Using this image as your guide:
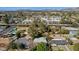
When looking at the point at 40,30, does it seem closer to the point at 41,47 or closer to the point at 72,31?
the point at 41,47

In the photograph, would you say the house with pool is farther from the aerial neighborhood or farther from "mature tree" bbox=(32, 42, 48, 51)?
"mature tree" bbox=(32, 42, 48, 51)

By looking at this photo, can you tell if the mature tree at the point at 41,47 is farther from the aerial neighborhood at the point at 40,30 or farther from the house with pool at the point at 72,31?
the house with pool at the point at 72,31

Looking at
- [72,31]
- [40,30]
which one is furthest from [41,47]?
[72,31]

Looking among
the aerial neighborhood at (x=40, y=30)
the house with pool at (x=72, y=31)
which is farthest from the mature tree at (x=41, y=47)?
the house with pool at (x=72, y=31)

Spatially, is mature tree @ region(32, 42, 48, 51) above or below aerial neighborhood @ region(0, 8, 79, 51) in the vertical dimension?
below

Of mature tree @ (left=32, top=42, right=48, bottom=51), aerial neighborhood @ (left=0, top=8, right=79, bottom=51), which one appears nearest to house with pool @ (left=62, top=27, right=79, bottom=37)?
aerial neighborhood @ (left=0, top=8, right=79, bottom=51)

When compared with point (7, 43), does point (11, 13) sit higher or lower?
higher
